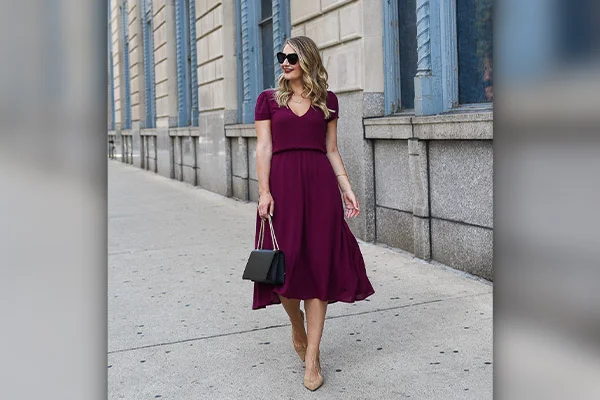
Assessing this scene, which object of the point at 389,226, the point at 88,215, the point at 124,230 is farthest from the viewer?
the point at 124,230

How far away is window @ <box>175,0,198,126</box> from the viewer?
55.6 ft

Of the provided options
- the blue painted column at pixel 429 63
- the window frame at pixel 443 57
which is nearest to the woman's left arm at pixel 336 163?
the window frame at pixel 443 57

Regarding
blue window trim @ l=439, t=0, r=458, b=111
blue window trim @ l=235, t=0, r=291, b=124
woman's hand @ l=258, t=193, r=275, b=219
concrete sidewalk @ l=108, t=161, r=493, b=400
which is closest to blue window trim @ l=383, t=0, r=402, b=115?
blue window trim @ l=439, t=0, r=458, b=111

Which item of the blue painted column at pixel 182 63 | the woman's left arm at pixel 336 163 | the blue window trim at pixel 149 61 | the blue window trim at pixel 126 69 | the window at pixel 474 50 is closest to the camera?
the woman's left arm at pixel 336 163

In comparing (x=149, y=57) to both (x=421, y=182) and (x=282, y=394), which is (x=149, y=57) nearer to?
(x=421, y=182)

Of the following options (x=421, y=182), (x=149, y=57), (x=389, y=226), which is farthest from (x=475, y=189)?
(x=149, y=57)

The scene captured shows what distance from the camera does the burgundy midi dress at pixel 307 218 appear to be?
374cm

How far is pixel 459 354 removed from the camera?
4109 millimetres

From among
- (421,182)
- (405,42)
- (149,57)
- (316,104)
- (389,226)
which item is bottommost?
(389,226)

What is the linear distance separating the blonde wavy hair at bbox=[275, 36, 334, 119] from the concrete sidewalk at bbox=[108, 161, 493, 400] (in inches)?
57.2

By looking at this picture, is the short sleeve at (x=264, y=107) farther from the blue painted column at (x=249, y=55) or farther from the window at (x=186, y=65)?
the window at (x=186, y=65)

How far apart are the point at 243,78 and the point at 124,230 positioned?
14.5 feet

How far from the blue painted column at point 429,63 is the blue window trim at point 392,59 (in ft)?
2.29

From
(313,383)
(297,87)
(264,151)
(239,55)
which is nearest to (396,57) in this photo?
(297,87)
